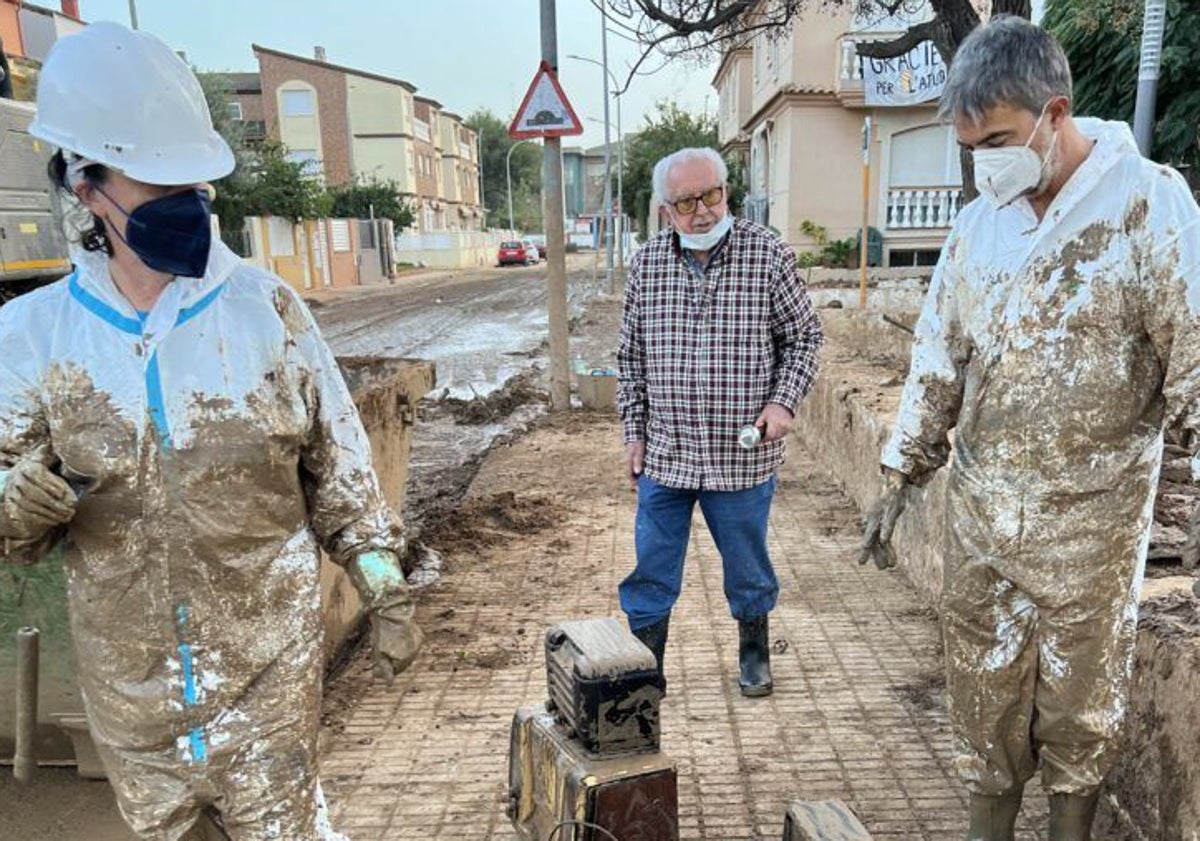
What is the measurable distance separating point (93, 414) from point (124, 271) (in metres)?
0.27

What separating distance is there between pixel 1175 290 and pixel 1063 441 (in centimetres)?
38

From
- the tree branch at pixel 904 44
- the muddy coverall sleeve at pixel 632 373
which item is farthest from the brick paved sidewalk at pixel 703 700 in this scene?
the tree branch at pixel 904 44

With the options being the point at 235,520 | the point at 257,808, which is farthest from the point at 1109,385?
the point at 257,808

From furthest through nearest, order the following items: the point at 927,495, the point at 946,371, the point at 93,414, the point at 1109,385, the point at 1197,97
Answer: the point at 1197,97
the point at 927,495
the point at 946,371
the point at 1109,385
the point at 93,414

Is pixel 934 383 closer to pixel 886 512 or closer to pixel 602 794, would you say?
pixel 886 512

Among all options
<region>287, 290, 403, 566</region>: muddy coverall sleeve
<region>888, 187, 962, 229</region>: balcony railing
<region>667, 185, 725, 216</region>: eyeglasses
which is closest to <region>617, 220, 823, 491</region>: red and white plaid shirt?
<region>667, 185, 725, 216</region>: eyeglasses

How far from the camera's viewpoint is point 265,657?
176cm

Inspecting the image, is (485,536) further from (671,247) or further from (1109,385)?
(1109,385)

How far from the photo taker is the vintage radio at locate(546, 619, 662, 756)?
213cm

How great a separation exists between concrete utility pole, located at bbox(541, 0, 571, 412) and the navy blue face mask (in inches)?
257

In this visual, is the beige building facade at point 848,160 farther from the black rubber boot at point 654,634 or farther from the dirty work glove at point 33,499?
the dirty work glove at point 33,499

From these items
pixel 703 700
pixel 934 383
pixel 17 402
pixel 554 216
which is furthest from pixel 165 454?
pixel 554 216

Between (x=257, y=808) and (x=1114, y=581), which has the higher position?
(x=1114, y=581)

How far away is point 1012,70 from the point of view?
1929mm
